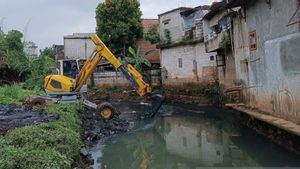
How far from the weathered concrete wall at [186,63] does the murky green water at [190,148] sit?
755 cm

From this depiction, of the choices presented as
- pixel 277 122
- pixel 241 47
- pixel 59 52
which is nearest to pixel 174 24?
pixel 241 47

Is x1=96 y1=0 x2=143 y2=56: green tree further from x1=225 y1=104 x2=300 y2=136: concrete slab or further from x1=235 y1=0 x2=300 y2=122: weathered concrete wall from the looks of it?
x1=225 y1=104 x2=300 y2=136: concrete slab

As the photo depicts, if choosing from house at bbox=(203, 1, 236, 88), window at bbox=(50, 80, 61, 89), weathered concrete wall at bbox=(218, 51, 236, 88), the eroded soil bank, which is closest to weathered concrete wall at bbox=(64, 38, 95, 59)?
house at bbox=(203, 1, 236, 88)

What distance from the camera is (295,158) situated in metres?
10.2

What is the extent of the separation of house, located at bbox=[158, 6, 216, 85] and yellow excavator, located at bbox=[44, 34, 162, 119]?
8368 mm

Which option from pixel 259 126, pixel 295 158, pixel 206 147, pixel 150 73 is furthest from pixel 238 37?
pixel 150 73

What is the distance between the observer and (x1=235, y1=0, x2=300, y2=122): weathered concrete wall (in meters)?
10.8

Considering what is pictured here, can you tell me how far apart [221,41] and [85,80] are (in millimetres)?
7157

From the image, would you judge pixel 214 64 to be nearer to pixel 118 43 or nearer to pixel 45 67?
pixel 118 43

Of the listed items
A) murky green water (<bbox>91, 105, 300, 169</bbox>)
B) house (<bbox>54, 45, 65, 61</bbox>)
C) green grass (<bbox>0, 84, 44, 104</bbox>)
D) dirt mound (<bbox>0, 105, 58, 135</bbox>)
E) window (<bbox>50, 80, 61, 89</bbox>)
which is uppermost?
house (<bbox>54, 45, 65, 61</bbox>)

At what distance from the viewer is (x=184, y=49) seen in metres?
29.0

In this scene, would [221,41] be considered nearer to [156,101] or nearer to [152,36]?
[156,101]

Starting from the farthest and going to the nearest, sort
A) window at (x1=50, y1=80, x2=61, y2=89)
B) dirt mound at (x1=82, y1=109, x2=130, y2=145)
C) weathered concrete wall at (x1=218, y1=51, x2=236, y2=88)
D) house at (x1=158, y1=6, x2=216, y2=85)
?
1. house at (x1=158, y1=6, x2=216, y2=85)
2. weathered concrete wall at (x1=218, y1=51, x2=236, y2=88)
3. window at (x1=50, y1=80, x2=61, y2=89)
4. dirt mound at (x1=82, y1=109, x2=130, y2=145)

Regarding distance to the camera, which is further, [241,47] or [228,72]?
[228,72]
